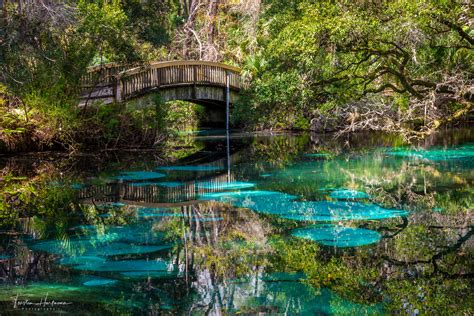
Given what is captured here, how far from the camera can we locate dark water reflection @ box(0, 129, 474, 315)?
17.3ft

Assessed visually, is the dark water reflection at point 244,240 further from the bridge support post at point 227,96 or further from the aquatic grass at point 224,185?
the bridge support post at point 227,96

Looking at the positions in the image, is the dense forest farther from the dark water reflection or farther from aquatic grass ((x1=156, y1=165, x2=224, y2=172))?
aquatic grass ((x1=156, y1=165, x2=224, y2=172))

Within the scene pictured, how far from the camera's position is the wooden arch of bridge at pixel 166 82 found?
57.8 feet

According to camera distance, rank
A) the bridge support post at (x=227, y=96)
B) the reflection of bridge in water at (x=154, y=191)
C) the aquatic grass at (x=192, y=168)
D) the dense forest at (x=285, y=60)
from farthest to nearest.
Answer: the bridge support post at (x=227, y=96) → the aquatic grass at (x=192, y=168) → the dense forest at (x=285, y=60) → the reflection of bridge in water at (x=154, y=191)

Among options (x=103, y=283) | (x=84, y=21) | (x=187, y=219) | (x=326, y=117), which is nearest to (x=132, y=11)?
(x=326, y=117)

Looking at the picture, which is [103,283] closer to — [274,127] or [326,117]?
Result: [326,117]

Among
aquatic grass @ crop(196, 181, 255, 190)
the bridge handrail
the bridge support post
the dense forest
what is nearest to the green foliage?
the dense forest

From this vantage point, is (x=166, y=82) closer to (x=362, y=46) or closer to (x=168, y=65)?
(x=168, y=65)

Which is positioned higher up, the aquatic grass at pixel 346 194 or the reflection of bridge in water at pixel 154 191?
the reflection of bridge in water at pixel 154 191

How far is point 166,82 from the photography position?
20891 mm

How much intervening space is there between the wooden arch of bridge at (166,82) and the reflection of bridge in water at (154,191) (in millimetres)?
5653

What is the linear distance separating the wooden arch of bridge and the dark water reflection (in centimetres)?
405

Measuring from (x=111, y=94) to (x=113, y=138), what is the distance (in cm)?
155

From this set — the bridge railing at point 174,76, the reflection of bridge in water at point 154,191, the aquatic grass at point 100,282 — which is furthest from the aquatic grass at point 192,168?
the aquatic grass at point 100,282
